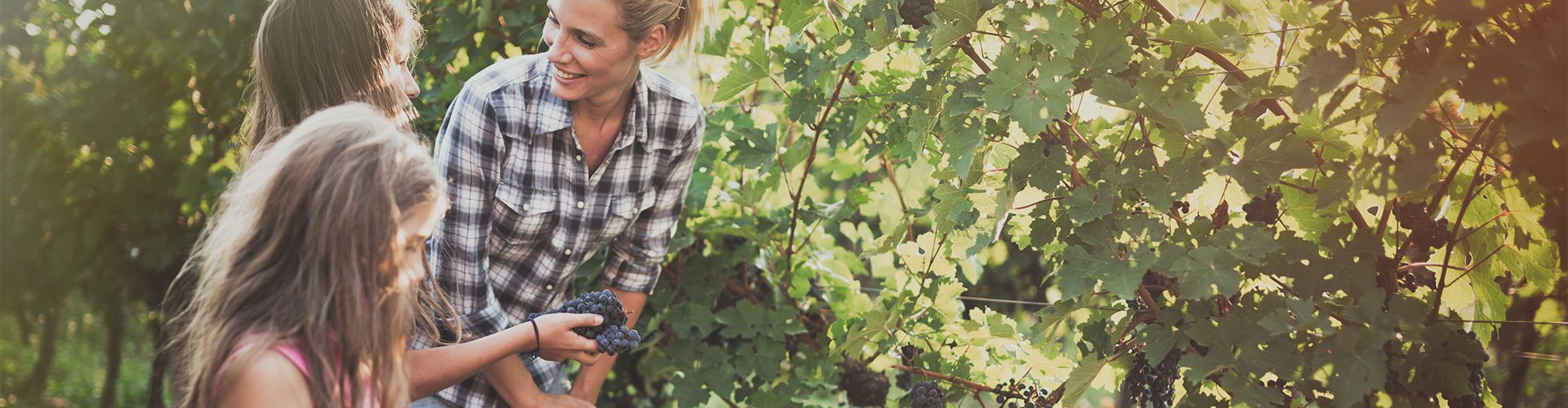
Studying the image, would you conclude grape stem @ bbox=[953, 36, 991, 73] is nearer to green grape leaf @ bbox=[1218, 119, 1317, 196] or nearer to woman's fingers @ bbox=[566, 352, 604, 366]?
green grape leaf @ bbox=[1218, 119, 1317, 196]

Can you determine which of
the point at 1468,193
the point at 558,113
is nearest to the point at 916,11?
the point at 558,113

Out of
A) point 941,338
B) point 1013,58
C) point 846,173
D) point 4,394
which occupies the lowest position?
point 4,394

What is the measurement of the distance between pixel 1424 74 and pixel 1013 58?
532 mm

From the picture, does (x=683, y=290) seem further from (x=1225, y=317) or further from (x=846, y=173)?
(x=1225, y=317)

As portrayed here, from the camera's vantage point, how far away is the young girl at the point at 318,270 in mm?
1571

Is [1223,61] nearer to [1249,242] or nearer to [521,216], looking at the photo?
[1249,242]

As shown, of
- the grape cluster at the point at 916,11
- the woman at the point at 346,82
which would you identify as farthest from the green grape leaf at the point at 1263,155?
the woman at the point at 346,82

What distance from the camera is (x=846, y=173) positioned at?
122 inches

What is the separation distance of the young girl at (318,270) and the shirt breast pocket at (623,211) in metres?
0.68

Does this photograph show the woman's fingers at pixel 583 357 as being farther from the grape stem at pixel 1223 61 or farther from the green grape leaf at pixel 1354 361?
the green grape leaf at pixel 1354 361

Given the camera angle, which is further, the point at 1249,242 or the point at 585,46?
the point at 585,46


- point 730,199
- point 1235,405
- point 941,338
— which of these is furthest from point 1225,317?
point 730,199

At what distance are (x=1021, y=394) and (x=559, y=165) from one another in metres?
0.99

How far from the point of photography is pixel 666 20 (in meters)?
2.31
